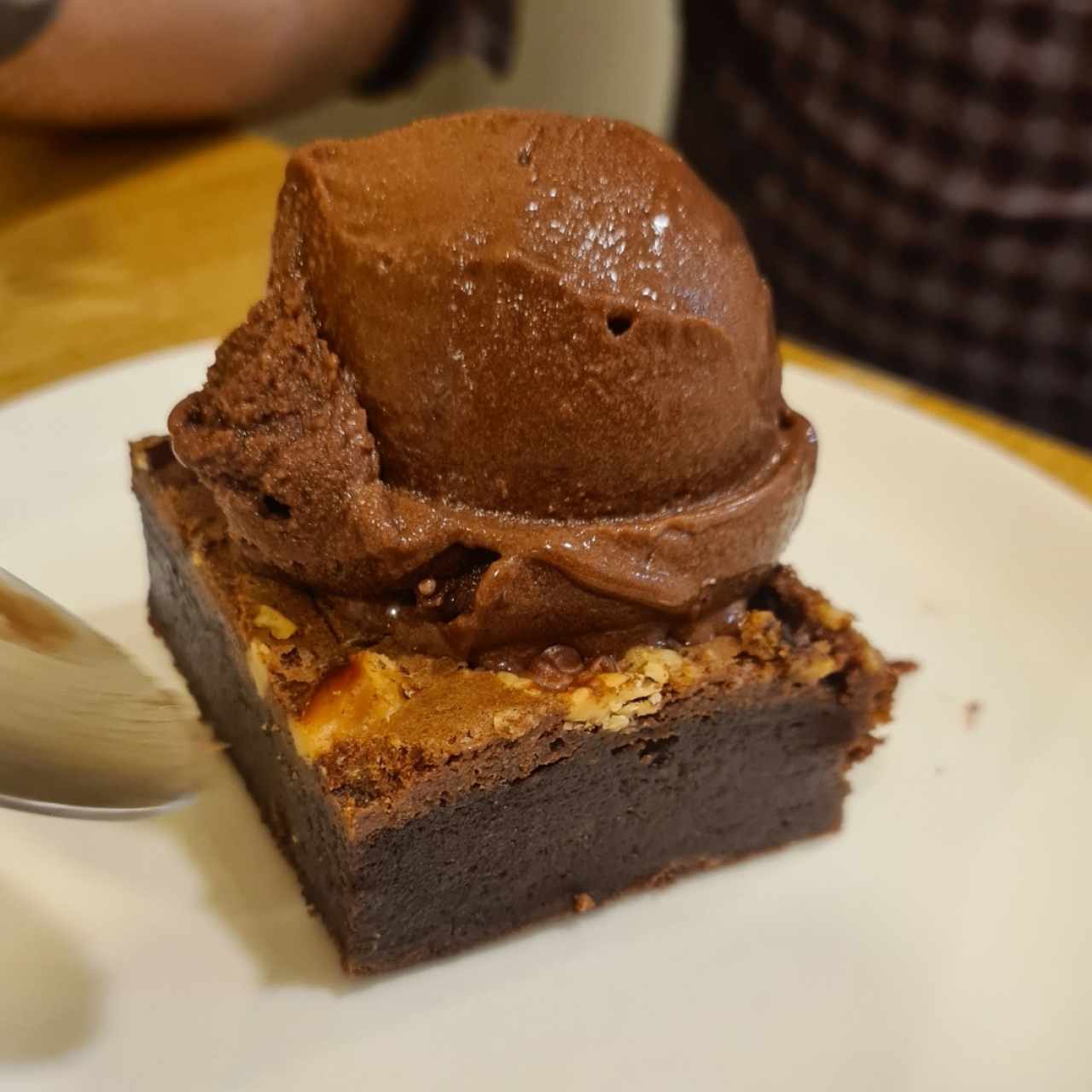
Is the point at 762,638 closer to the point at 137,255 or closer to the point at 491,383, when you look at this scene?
the point at 491,383

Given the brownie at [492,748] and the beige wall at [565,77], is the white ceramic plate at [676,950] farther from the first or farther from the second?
the beige wall at [565,77]

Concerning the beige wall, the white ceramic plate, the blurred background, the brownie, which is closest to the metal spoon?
the brownie

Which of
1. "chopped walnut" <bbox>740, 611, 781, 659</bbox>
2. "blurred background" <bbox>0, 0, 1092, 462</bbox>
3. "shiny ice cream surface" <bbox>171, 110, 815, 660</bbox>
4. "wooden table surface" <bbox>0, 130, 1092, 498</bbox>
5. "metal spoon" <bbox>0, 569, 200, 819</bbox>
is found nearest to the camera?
"metal spoon" <bbox>0, 569, 200, 819</bbox>

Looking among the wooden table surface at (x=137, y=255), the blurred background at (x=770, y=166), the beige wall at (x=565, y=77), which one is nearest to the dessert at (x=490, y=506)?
the wooden table surface at (x=137, y=255)

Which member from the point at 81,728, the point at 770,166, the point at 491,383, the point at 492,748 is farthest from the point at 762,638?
the point at 770,166

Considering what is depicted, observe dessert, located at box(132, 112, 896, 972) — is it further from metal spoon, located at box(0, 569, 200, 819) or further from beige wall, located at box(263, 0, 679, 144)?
beige wall, located at box(263, 0, 679, 144)

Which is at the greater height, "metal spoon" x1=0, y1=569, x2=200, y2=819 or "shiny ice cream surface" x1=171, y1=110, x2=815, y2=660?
"shiny ice cream surface" x1=171, y1=110, x2=815, y2=660
